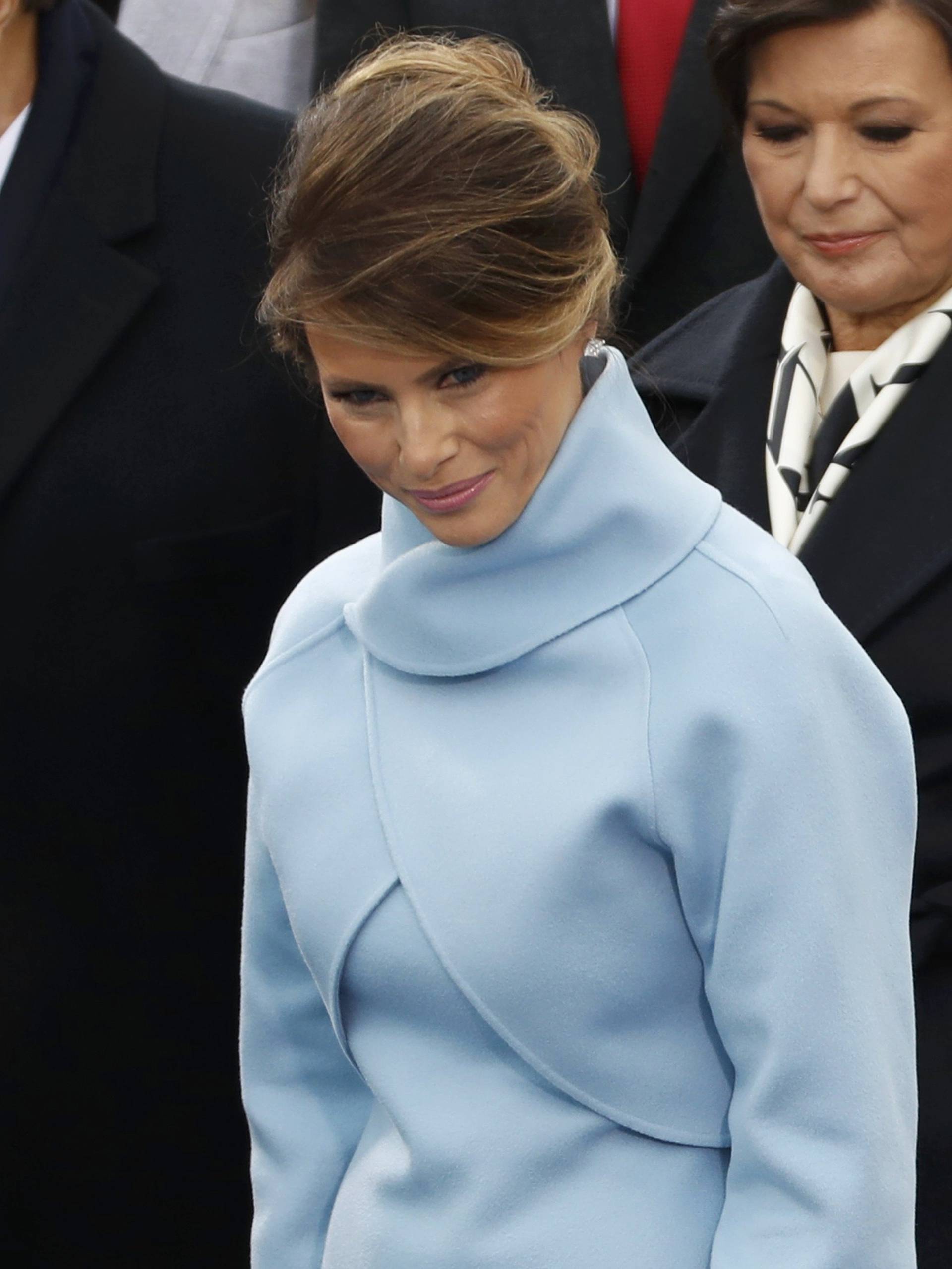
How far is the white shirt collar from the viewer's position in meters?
2.30

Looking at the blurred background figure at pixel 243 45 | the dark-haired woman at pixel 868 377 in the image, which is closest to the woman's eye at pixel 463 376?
the dark-haired woman at pixel 868 377

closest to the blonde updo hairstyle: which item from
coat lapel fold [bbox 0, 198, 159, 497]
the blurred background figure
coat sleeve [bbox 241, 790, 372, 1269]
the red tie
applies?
coat sleeve [bbox 241, 790, 372, 1269]

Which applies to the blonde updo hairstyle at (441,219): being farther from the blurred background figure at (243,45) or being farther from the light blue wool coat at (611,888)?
the blurred background figure at (243,45)

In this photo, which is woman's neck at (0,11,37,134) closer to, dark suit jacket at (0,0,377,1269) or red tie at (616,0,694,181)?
dark suit jacket at (0,0,377,1269)

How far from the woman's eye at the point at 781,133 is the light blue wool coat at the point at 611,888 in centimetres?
89

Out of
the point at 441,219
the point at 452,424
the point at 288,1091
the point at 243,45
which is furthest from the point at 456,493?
the point at 243,45

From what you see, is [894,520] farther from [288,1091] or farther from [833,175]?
[288,1091]

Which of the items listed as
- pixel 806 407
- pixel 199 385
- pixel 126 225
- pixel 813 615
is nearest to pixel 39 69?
pixel 126 225

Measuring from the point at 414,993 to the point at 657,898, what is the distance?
0.21 m

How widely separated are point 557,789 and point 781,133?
115 cm

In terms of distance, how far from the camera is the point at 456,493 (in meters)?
1.54

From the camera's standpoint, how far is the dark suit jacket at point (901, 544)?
2131 mm

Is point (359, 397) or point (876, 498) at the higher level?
point (359, 397)

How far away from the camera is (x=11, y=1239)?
254cm
